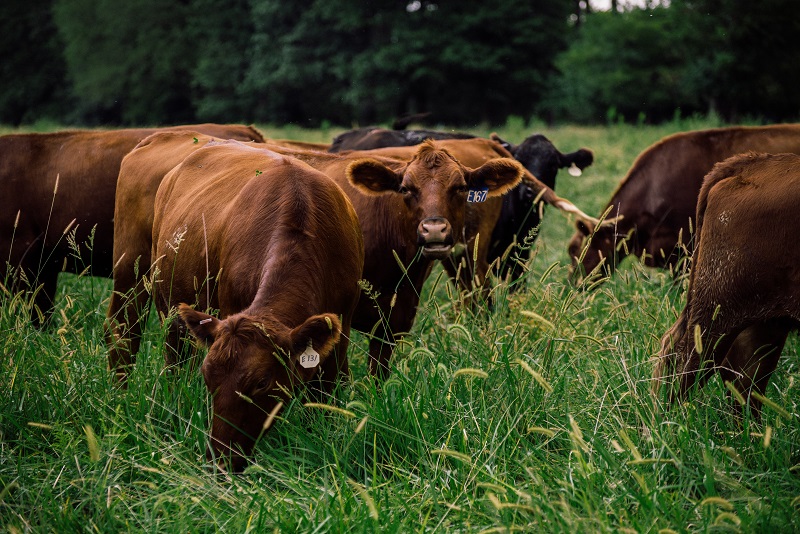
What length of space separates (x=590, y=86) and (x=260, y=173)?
4043 cm

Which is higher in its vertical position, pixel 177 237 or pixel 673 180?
pixel 177 237

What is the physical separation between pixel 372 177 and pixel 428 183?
0.38 meters

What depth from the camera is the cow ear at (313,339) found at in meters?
3.38

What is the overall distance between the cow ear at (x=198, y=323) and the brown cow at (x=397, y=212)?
1.70 metres

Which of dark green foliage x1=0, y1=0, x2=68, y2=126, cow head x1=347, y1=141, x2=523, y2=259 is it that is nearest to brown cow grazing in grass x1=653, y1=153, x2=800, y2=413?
cow head x1=347, y1=141, x2=523, y2=259

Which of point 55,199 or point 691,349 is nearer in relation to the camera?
point 691,349

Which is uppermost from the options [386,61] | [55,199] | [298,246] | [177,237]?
[298,246]

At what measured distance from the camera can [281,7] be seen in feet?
151

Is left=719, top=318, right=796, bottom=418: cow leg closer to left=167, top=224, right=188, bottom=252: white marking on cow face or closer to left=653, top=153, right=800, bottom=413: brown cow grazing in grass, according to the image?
left=653, top=153, right=800, bottom=413: brown cow grazing in grass

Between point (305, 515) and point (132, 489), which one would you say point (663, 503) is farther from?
point (132, 489)

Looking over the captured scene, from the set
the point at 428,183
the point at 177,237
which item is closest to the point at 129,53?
the point at 428,183

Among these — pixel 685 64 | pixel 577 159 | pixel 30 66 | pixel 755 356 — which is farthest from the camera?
pixel 30 66

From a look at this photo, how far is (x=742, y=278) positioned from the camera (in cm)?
363

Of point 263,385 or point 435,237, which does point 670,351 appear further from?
point 263,385
